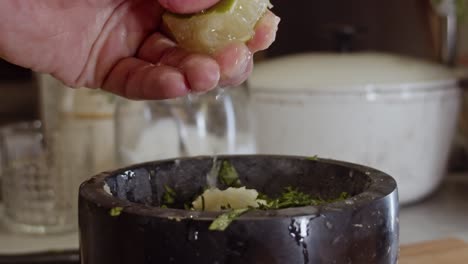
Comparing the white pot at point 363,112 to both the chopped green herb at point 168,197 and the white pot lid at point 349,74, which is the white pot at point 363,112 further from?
the chopped green herb at point 168,197

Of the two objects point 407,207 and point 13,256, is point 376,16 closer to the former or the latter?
point 407,207

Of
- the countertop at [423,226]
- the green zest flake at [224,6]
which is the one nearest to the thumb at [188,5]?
the green zest flake at [224,6]

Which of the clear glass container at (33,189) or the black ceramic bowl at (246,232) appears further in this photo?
the clear glass container at (33,189)

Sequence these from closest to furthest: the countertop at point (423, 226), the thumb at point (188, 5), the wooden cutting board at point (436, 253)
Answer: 1. the thumb at point (188, 5)
2. the wooden cutting board at point (436, 253)
3. the countertop at point (423, 226)

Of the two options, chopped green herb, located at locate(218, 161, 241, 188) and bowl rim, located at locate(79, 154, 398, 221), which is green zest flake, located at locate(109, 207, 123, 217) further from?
chopped green herb, located at locate(218, 161, 241, 188)

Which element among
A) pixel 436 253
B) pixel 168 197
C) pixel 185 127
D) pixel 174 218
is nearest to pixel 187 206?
pixel 168 197

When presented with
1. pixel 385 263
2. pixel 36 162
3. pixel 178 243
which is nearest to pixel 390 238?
pixel 385 263

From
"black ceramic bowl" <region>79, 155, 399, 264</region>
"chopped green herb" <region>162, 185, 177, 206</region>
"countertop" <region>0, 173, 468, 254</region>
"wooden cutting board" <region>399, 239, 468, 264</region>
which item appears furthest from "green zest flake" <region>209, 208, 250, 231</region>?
"countertop" <region>0, 173, 468, 254</region>
